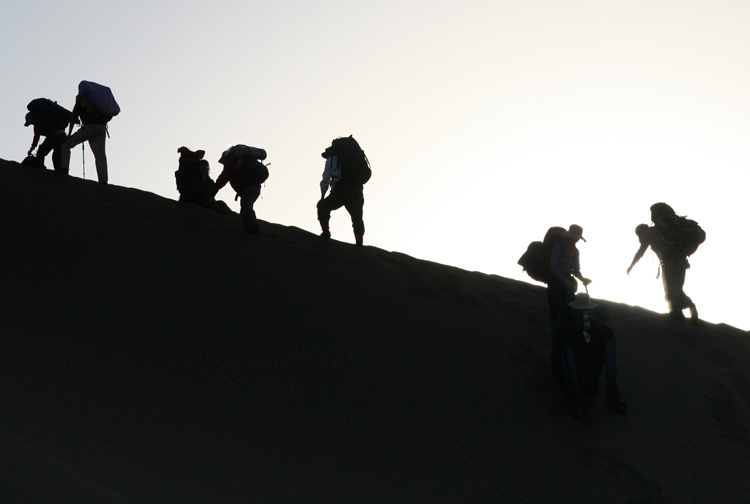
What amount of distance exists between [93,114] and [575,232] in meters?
6.87

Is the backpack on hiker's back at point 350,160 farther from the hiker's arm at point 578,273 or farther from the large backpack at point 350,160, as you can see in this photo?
the hiker's arm at point 578,273

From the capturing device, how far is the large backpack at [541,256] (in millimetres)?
7973

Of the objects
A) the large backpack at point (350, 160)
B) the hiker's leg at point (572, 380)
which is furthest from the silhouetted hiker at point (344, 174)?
the hiker's leg at point (572, 380)

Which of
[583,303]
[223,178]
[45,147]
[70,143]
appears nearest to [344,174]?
[223,178]

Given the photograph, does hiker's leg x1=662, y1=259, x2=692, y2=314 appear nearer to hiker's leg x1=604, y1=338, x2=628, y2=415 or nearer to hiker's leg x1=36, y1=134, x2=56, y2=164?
hiker's leg x1=604, y1=338, x2=628, y2=415

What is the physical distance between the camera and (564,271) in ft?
25.8

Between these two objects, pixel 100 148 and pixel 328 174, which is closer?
pixel 328 174

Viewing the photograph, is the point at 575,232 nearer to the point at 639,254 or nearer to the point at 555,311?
the point at 555,311

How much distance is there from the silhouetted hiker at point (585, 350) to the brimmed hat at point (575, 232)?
92 centimetres

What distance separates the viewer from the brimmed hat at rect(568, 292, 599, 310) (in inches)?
281

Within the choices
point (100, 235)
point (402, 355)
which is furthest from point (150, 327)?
point (100, 235)

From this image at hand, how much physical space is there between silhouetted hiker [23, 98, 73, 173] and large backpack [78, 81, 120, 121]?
2.21 feet

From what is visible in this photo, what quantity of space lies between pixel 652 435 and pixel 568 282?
1.52 m

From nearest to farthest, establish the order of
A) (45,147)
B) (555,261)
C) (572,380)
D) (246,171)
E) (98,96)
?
(572,380)
(555,261)
(246,171)
(98,96)
(45,147)
